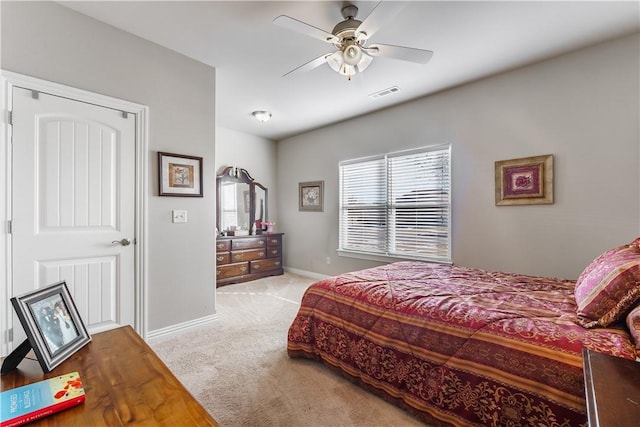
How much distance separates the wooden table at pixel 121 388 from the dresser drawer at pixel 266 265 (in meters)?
3.80

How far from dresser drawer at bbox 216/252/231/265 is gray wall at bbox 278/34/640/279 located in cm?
294

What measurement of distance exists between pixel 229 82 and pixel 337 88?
4.13 feet

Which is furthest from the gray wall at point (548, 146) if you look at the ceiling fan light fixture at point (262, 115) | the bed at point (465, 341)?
the ceiling fan light fixture at point (262, 115)

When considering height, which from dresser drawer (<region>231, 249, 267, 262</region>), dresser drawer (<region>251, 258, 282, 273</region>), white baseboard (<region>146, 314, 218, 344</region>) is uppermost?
dresser drawer (<region>231, 249, 267, 262</region>)

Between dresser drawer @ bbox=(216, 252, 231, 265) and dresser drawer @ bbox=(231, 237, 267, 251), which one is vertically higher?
dresser drawer @ bbox=(231, 237, 267, 251)

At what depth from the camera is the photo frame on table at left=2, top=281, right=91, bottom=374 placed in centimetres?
91

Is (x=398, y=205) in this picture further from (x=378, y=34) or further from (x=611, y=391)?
(x=611, y=391)

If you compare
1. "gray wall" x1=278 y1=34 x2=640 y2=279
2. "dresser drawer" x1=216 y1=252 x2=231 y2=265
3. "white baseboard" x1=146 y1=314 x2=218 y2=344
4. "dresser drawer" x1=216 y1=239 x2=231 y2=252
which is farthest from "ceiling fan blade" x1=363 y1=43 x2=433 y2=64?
"dresser drawer" x1=216 y1=252 x2=231 y2=265

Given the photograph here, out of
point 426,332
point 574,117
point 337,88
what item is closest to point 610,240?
point 574,117

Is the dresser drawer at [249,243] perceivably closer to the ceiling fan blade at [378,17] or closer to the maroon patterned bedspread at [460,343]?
the maroon patterned bedspread at [460,343]

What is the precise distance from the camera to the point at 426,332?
5.35 feet

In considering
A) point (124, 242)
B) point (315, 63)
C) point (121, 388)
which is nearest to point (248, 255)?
point (124, 242)

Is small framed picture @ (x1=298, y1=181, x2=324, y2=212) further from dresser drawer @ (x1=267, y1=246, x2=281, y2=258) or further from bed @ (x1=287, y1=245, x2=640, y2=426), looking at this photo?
bed @ (x1=287, y1=245, x2=640, y2=426)

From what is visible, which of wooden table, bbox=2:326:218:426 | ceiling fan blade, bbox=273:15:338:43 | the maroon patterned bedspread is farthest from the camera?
ceiling fan blade, bbox=273:15:338:43
